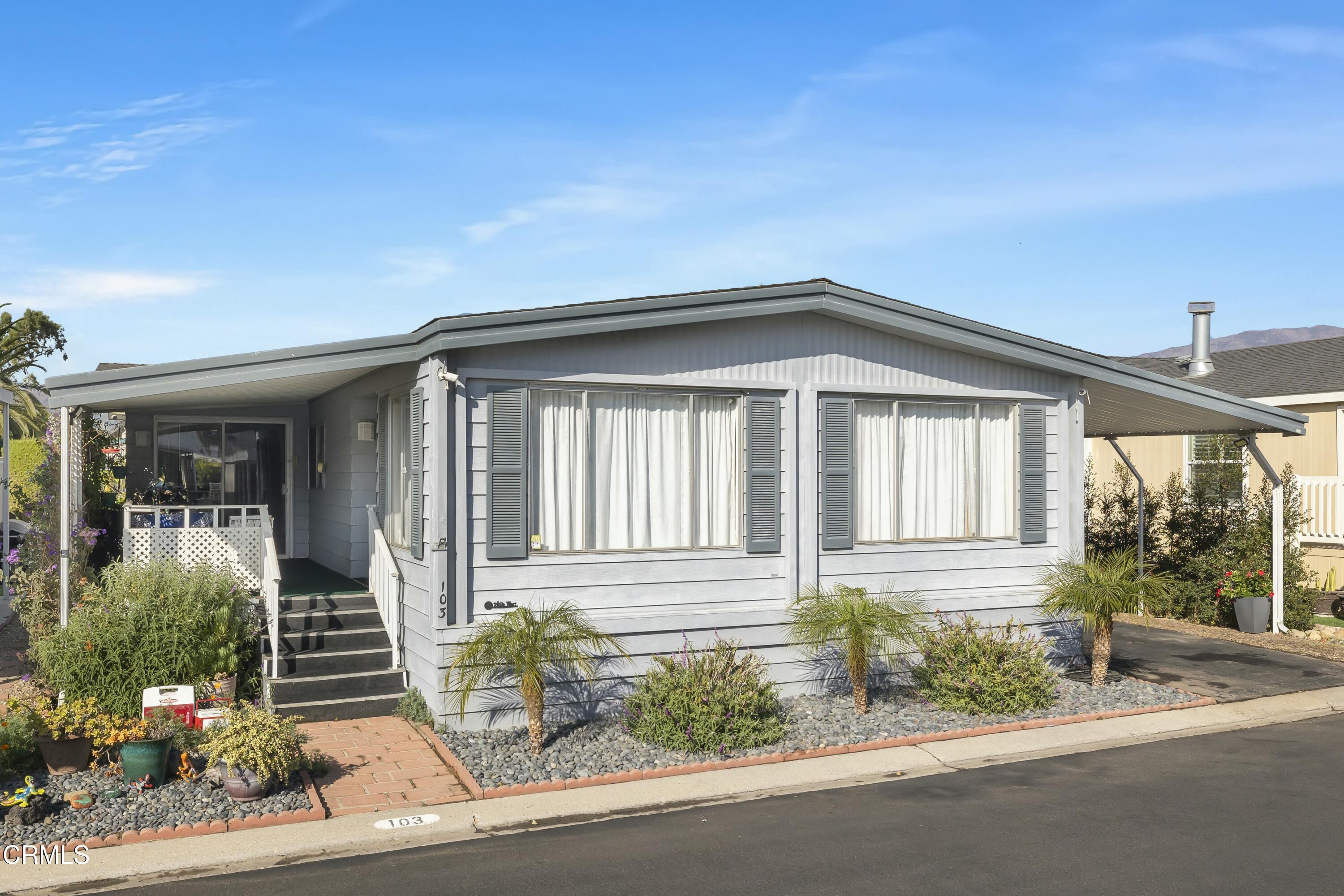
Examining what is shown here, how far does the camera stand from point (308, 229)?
15.2 m

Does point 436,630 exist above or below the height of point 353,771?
above

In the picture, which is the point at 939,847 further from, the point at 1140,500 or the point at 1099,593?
the point at 1140,500

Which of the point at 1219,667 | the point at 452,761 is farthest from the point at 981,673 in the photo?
the point at 452,761

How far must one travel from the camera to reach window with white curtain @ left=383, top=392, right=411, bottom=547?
9562mm

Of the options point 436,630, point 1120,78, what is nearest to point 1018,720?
point 436,630

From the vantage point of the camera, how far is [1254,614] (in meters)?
13.4

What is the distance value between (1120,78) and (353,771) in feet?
42.3

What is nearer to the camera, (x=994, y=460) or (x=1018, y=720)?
(x=1018, y=720)

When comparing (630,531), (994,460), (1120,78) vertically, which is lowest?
(630,531)

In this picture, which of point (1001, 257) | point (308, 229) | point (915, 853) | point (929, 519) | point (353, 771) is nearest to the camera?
point (915, 853)

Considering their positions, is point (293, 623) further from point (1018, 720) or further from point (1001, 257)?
point (1001, 257)

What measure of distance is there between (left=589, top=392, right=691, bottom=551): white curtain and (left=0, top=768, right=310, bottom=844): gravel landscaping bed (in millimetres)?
3321

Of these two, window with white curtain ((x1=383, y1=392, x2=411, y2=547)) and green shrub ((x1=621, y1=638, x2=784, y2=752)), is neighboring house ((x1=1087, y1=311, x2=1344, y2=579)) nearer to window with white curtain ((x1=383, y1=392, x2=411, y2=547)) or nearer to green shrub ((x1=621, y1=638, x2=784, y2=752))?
green shrub ((x1=621, y1=638, x2=784, y2=752))

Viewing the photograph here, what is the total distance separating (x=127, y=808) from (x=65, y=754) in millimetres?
1040
